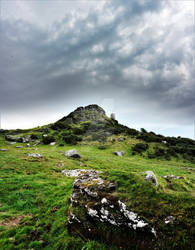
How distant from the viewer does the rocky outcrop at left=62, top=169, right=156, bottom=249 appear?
4262 millimetres

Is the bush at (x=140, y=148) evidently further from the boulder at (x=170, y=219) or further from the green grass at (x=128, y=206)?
the boulder at (x=170, y=219)

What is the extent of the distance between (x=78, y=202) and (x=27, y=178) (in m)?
11.0

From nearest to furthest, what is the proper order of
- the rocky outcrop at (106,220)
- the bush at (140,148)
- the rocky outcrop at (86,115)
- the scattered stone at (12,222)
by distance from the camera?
the rocky outcrop at (106,220) < the scattered stone at (12,222) < the bush at (140,148) < the rocky outcrop at (86,115)

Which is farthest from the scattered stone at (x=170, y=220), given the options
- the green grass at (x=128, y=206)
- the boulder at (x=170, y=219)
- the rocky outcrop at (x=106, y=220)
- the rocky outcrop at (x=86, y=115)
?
the rocky outcrop at (x=86, y=115)

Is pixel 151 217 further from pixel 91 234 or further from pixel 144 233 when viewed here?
pixel 91 234

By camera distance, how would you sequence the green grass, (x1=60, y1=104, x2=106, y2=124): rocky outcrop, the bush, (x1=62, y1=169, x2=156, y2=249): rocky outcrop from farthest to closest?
(x1=60, y1=104, x2=106, y2=124): rocky outcrop, the bush, (x1=62, y1=169, x2=156, y2=249): rocky outcrop, the green grass

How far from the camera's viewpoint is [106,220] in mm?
5066

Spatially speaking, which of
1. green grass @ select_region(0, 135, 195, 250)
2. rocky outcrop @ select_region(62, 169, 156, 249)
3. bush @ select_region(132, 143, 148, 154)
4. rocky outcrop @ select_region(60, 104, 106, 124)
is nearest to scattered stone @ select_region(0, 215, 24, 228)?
green grass @ select_region(0, 135, 195, 250)

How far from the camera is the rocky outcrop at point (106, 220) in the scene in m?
4.26

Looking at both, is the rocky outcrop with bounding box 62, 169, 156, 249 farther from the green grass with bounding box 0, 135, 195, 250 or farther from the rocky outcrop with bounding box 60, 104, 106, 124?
the rocky outcrop with bounding box 60, 104, 106, 124

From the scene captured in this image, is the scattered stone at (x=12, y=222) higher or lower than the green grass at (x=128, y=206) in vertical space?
lower

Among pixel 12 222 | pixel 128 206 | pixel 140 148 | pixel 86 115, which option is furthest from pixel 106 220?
pixel 86 115

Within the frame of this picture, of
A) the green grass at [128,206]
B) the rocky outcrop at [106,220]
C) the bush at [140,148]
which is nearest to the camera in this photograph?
the green grass at [128,206]

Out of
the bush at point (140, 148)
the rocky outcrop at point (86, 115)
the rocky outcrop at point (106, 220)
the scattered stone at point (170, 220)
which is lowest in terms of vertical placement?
the bush at point (140, 148)
